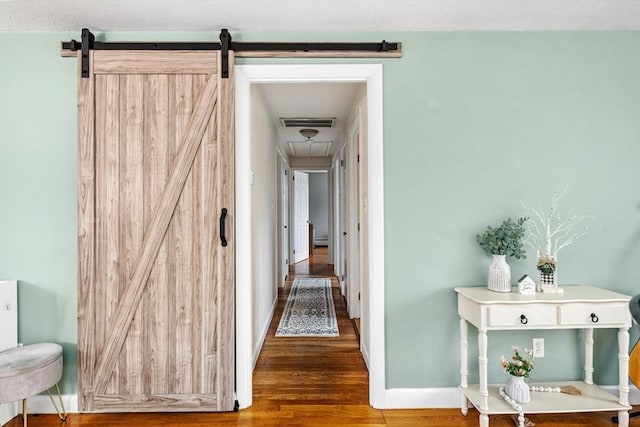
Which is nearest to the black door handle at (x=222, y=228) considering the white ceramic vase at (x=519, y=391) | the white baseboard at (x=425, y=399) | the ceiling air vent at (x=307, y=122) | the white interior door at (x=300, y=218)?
the white baseboard at (x=425, y=399)

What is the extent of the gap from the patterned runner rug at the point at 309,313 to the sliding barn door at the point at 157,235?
152 centimetres

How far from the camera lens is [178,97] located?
2.24 metres

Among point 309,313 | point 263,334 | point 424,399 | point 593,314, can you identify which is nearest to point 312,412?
point 424,399

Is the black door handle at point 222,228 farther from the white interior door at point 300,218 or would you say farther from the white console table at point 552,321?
the white interior door at point 300,218

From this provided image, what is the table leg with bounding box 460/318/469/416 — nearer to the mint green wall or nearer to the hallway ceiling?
the mint green wall

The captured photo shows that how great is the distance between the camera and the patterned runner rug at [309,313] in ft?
12.3

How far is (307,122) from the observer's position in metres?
4.64

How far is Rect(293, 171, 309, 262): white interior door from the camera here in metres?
8.20

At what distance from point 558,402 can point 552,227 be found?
3.25 ft

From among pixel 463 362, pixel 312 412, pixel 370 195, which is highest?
pixel 370 195

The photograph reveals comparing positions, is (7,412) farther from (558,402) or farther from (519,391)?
(558,402)

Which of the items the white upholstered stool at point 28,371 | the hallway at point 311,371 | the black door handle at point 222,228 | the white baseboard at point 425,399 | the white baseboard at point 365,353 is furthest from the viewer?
the white baseboard at point 365,353

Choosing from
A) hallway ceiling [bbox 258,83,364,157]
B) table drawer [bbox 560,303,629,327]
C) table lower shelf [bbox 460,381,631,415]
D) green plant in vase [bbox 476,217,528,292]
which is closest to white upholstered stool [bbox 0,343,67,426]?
hallway ceiling [bbox 258,83,364,157]

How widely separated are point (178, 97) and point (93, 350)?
5.12 ft
